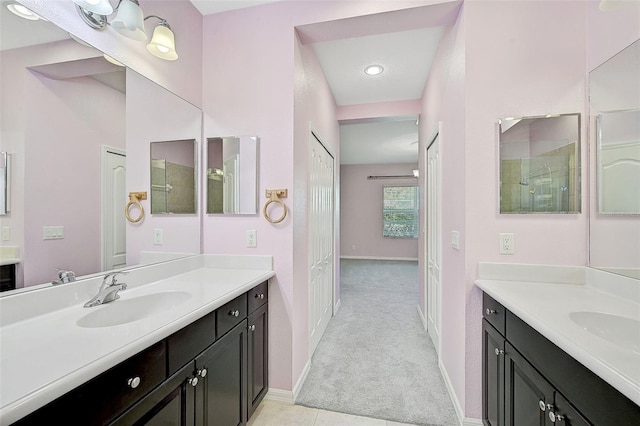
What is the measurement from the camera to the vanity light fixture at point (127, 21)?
1243 millimetres

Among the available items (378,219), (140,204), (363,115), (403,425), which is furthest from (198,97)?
(378,219)

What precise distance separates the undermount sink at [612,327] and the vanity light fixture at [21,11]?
239cm

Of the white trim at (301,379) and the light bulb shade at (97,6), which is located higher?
the light bulb shade at (97,6)

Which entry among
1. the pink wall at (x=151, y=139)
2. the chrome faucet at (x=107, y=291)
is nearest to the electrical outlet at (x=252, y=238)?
the pink wall at (x=151, y=139)

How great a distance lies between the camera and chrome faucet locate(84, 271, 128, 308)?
117 cm

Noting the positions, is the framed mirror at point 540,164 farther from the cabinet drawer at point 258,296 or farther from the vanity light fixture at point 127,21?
the vanity light fixture at point 127,21

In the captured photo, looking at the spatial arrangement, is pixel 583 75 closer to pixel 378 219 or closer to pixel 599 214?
pixel 599 214

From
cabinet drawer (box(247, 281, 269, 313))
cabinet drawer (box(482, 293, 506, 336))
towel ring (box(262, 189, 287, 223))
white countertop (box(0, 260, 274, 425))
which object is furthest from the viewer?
towel ring (box(262, 189, 287, 223))

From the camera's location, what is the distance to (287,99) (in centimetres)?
187

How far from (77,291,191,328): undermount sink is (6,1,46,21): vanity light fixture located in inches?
46.8

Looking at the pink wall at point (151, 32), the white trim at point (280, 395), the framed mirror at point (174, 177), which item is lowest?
the white trim at point (280, 395)

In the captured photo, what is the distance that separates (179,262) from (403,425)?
1733 millimetres

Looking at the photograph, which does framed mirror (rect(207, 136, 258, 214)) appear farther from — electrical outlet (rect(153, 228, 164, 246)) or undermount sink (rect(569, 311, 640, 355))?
undermount sink (rect(569, 311, 640, 355))

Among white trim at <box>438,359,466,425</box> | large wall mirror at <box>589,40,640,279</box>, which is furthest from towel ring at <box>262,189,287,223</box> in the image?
large wall mirror at <box>589,40,640,279</box>
